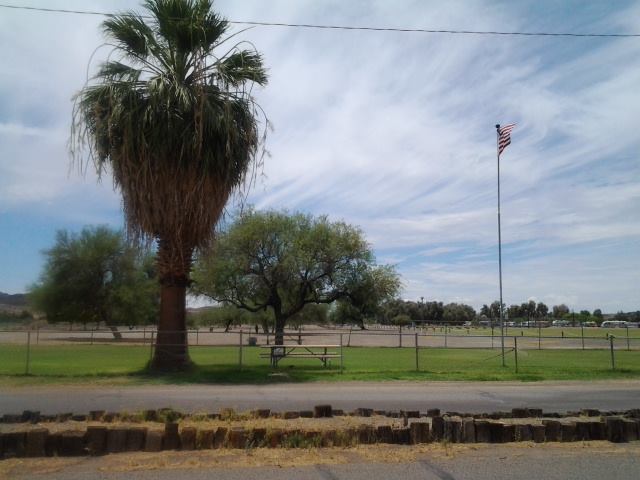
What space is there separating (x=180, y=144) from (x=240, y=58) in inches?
127

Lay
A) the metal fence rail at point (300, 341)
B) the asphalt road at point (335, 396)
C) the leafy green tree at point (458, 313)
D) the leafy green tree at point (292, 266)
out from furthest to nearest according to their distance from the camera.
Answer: the leafy green tree at point (458, 313) < the leafy green tree at point (292, 266) < the metal fence rail at point (300, 341) < the asphalt road at point (335, 396)

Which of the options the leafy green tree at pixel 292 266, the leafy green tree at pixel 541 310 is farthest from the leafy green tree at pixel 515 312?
the leafy green tree at pixel 292 266

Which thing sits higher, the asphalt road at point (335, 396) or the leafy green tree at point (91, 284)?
the leafy green tree at point (91, 284)

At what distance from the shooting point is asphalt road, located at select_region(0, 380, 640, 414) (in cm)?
1162

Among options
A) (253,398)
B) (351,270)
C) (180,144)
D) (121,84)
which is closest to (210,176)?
(180,144)

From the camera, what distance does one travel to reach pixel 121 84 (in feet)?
57.6

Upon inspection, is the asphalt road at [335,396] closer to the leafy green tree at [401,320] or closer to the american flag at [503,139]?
the american flag at [503,139]

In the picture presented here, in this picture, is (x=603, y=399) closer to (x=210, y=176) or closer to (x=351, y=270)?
(x=210, y=176)

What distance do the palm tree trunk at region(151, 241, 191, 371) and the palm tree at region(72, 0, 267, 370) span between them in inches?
1.7

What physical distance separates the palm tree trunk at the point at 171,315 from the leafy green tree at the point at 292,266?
39.8 feet

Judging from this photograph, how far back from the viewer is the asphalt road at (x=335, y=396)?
38.1 feet

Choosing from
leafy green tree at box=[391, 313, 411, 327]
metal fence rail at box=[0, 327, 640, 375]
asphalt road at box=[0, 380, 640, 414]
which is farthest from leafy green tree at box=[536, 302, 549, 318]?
asphalt road at box=[0, 380, 640, 414]

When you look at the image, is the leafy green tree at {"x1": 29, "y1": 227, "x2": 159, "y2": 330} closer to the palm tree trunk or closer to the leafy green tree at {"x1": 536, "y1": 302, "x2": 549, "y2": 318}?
the palm tree trunk

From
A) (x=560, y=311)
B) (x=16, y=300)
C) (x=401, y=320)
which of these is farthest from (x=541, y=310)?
(x=16, y=300)
